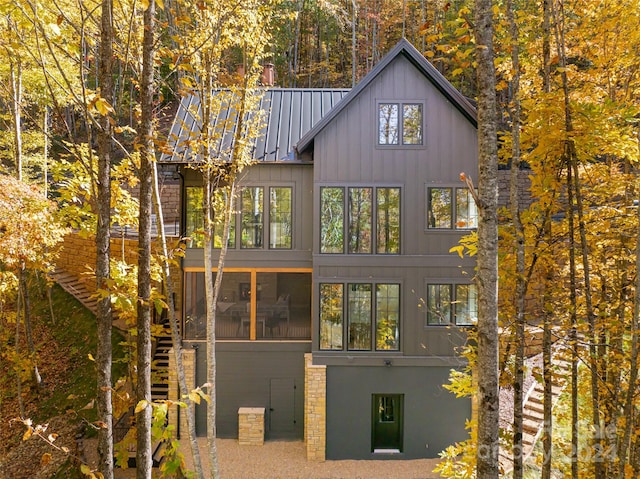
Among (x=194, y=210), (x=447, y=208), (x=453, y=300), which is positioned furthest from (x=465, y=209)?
(x=194, y=210)

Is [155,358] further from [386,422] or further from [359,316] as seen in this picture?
[386,422]

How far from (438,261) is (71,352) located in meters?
11.4

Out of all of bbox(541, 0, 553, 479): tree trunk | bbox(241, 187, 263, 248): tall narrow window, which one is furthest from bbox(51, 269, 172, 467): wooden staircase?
bbox(541, 0, 553, 479): tree trunk

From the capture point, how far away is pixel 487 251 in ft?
11.1

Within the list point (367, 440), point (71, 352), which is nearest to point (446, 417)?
point (367, 440)

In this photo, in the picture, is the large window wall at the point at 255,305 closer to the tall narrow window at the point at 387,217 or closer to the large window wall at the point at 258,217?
the large window wall at the point at 258,217

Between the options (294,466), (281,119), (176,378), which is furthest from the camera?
(281,119)

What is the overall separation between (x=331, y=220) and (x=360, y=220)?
655 mm

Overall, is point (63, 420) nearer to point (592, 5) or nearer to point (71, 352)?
point (71, 352)

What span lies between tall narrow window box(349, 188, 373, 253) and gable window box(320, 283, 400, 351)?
2.88 feet

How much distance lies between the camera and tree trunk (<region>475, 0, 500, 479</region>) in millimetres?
3318

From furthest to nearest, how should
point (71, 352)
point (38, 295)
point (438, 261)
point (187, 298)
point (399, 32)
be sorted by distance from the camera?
point (399, 32)
point (38, 295)
point (71, 352)
point (187, 298)
point (438, 261)

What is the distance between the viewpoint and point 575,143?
4.29 meters

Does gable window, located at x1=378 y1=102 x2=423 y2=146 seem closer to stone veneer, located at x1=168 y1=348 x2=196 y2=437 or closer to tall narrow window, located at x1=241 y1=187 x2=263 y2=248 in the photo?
tall narrow window, located at x1=241 y1=187 x2=263 y2=248
